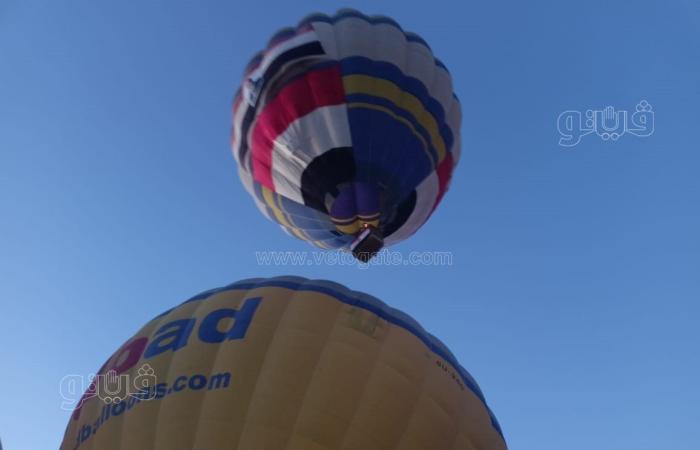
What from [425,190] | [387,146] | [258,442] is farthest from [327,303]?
[425,190]

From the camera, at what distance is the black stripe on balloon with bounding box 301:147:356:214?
917 cm

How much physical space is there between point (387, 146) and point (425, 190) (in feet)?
3.70

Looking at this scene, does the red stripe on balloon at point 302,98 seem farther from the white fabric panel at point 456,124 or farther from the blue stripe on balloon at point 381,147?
the white fabric panel at point 456,124

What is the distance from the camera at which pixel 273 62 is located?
9484 millimetres

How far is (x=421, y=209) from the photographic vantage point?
10195mm

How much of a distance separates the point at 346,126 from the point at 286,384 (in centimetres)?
468

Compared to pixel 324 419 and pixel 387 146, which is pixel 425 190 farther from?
pixel 324 419

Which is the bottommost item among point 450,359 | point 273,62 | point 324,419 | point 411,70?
point 324,419

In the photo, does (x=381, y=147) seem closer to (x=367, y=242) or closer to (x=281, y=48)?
(x=367, y=242)

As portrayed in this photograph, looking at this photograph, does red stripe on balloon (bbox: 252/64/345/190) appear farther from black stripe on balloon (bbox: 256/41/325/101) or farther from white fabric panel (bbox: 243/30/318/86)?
white fabric panel (bbox: 243/30/318/86)

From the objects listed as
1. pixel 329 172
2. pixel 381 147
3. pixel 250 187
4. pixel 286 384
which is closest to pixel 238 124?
pixel 250 187

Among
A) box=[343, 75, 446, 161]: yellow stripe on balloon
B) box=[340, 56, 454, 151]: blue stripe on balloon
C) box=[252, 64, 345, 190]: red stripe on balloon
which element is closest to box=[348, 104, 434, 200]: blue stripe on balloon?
box=[343, 75, 446, 161]: yellow stripe on balloon

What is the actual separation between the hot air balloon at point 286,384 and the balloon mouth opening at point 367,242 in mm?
3006

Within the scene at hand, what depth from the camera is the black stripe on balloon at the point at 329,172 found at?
9172 mm
